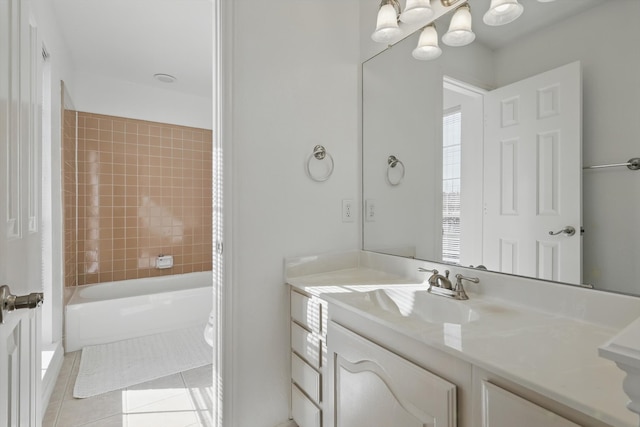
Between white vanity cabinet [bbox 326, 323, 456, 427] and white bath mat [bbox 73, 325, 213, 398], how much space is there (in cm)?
149

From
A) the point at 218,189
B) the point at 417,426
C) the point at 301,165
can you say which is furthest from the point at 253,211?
the point at 417,426

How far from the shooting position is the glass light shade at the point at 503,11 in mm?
1138

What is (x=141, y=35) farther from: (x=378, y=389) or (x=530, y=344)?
(x=530, y=344)

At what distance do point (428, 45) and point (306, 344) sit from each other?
58.9 inches

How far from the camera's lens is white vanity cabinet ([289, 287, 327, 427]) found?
1323mm

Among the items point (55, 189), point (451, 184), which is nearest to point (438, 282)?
point (451, 184)

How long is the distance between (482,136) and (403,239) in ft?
2.02

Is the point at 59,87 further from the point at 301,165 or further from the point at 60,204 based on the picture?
the point at 301,165

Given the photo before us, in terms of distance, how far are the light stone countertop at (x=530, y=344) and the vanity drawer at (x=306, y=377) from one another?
37cm

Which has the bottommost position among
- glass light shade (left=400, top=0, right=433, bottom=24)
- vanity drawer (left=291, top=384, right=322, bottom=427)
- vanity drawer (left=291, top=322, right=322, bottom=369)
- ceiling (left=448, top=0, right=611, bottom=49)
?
vanity drawer (left=291, top=384, right=322, bottom=427)

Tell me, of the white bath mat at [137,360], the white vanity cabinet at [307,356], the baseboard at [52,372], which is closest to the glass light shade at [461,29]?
the white vanity cabinet at [307,356]

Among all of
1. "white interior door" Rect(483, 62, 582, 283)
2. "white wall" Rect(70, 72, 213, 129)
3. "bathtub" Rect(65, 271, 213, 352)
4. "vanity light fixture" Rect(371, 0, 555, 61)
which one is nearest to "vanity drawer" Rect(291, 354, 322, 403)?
"white interior door" Rect(483, 62, 582, 283)

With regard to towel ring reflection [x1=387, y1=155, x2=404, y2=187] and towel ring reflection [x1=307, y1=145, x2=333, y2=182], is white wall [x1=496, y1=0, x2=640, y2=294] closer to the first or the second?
towel ring reflection [x1=387, y1=155, x2=404, y2=187]

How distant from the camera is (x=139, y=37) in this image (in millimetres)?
2463
